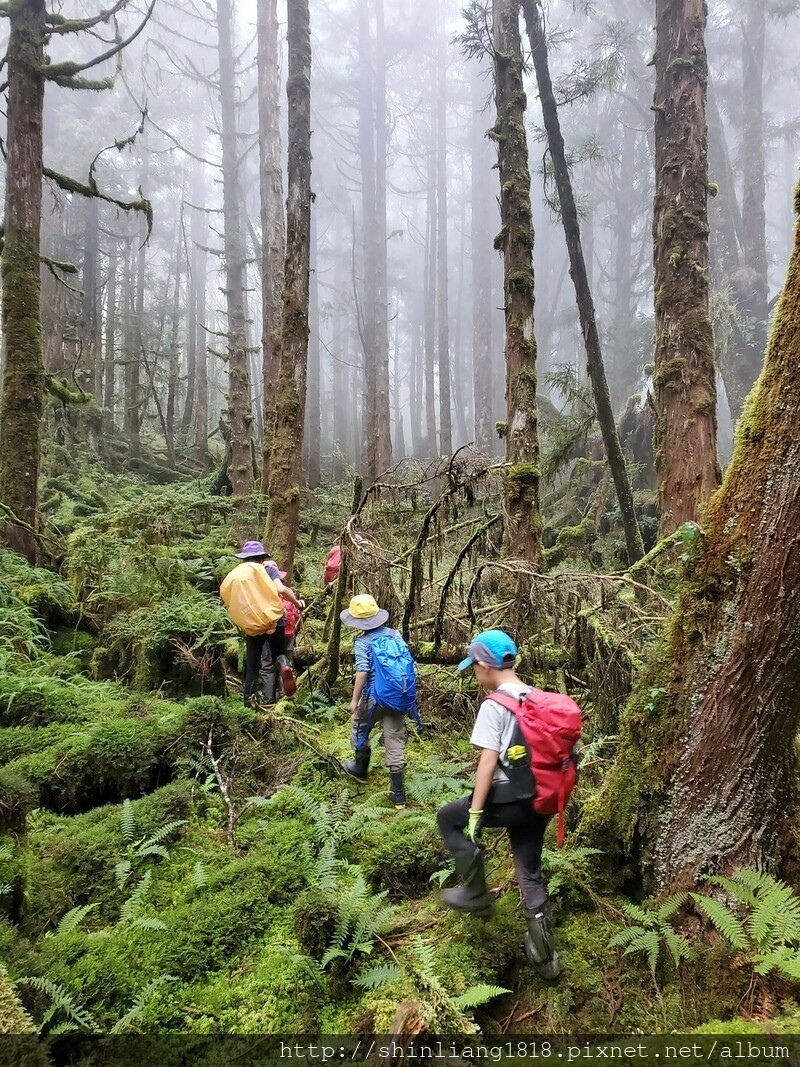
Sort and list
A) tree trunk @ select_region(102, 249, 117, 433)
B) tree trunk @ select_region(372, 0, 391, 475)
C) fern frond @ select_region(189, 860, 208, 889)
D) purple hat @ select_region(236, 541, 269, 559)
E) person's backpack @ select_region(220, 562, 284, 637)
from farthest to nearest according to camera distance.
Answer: tree trunk @ select_region(372, 0, 391, 475)
tree trunk @ select_region(102, 249, 117, 433)
purple hat @ select_region(236, 541, 269, 559)
person's backpack @ select_region(220, 562, 284, 637)
fern frond @ select_region(189, 860, 208, 889)

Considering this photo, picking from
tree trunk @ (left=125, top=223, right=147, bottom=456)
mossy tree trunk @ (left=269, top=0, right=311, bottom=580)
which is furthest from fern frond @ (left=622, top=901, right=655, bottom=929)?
tree trunk @ (left=125, top=223, right=147, bottom=456)

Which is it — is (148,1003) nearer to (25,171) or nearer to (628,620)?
(628,620)

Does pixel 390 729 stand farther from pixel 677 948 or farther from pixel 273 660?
pixel 677 948

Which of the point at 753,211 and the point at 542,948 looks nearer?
the point at 542,948

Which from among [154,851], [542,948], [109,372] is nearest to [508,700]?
[542,948]

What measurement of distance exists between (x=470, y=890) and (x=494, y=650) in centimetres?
144

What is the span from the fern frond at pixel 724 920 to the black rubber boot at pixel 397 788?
8.72ft

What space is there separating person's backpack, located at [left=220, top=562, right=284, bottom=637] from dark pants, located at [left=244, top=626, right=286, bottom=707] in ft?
0.65

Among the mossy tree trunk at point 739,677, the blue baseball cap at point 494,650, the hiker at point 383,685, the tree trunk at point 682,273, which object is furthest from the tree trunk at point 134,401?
the mossy tree trunk at point 739,677

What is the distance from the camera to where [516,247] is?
6.65 metres

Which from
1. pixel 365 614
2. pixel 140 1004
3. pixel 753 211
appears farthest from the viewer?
pixel 753 211

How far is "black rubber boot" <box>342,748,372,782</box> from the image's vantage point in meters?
5.29

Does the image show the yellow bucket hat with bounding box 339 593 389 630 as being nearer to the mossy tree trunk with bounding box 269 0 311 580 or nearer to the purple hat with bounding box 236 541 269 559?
the purple hat with bounding box 236 541 269 559

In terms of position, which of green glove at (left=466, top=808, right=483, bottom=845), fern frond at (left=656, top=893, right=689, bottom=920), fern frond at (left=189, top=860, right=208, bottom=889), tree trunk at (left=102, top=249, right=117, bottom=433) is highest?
tree trunk at (left=102, top=249, right=117, bottom=433)
